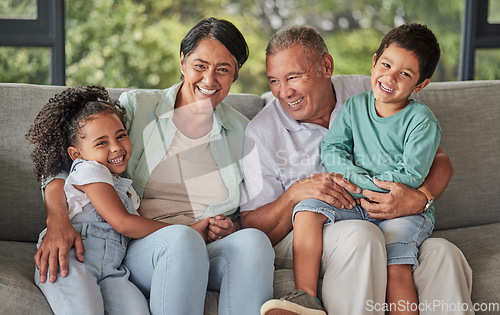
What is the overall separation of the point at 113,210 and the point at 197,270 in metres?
0.31

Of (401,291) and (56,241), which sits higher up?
(56,241)

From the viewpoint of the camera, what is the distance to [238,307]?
1542 mm

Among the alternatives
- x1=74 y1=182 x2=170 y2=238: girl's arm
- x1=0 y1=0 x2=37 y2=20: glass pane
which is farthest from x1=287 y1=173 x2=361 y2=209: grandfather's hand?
x1=0 y1=0 x2=37 y2=20: glass pane

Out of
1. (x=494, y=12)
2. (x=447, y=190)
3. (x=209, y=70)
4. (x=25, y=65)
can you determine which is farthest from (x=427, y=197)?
(x=25, y=65)

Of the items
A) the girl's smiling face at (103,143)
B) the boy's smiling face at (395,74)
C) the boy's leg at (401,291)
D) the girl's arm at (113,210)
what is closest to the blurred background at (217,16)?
the girl's smiling face at (103,143)

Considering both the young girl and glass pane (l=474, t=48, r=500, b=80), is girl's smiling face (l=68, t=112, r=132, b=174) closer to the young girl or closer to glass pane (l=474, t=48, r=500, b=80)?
the young girl

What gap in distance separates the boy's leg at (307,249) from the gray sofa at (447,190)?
0.05 metres

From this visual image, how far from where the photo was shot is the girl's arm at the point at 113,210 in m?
1.61

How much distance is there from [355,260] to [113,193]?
2.41 feet

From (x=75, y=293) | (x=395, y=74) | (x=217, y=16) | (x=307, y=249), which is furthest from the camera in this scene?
(x=217, y=16)

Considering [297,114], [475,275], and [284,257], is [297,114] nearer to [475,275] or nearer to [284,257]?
[284,257]

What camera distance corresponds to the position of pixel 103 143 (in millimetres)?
1698

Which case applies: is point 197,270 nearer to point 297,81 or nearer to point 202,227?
point 202,227

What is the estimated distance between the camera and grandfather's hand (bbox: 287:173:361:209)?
179 cm
